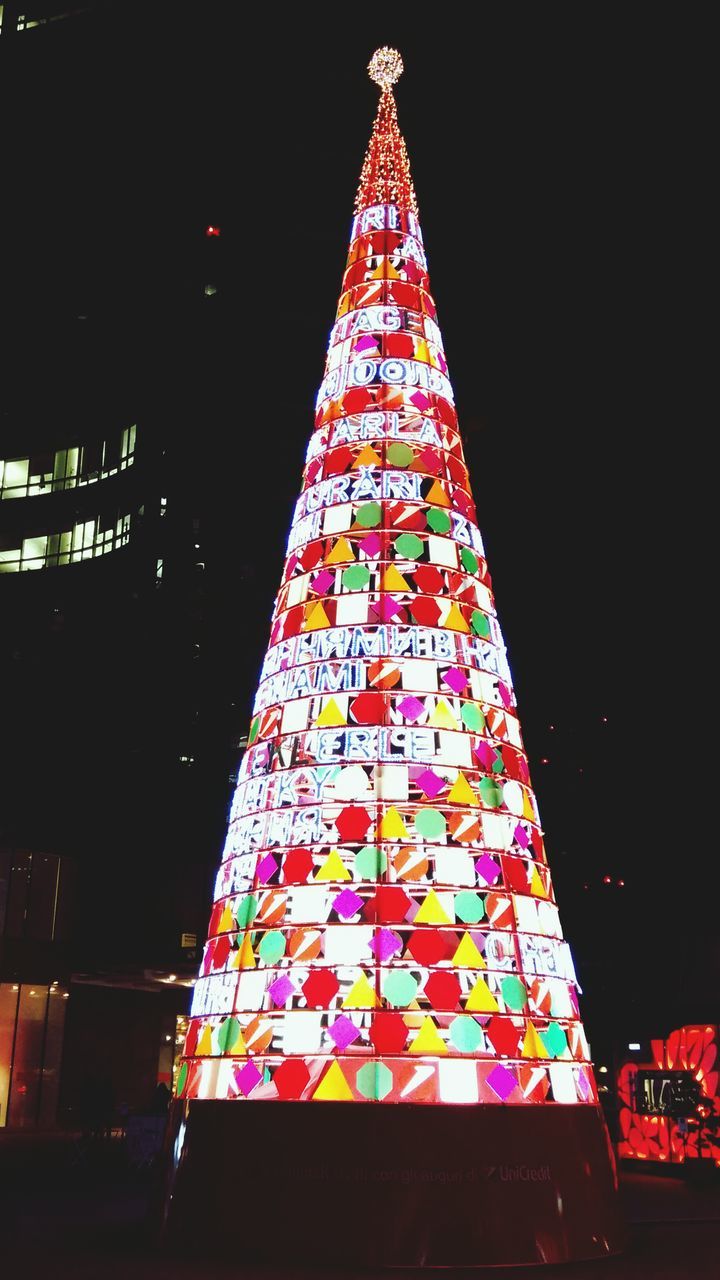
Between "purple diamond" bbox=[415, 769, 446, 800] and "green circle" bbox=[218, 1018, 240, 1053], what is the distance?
7.06ft

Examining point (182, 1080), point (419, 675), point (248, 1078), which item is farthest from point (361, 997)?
point (419, 675)

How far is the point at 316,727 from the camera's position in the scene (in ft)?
28.2

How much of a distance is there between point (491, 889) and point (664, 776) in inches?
569

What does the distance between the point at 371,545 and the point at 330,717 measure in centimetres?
153

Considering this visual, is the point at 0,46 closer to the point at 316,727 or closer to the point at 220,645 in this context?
the point at 220,645

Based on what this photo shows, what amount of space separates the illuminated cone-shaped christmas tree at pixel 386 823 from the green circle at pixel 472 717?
2 centimetres

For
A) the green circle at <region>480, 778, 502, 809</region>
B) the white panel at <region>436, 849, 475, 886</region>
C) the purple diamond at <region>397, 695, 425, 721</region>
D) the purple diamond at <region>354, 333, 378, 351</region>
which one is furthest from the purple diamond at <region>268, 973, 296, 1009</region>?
the purple diamond at <region>354, 333, 378, 351</region>

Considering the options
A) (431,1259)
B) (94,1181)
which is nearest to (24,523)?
(94,1181)

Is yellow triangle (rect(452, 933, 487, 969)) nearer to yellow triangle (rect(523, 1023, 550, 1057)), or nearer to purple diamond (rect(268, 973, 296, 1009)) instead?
yellow triangle (rect(523, 1023, 550, 1057))

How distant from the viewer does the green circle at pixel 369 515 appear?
924cm

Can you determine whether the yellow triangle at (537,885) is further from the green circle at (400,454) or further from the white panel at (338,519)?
the green circle at (400,454)

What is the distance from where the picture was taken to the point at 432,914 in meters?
7.82

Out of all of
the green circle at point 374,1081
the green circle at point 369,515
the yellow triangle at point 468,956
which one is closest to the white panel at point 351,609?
the green circle at point 369,515

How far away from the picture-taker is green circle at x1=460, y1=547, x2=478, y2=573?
30.6ft
